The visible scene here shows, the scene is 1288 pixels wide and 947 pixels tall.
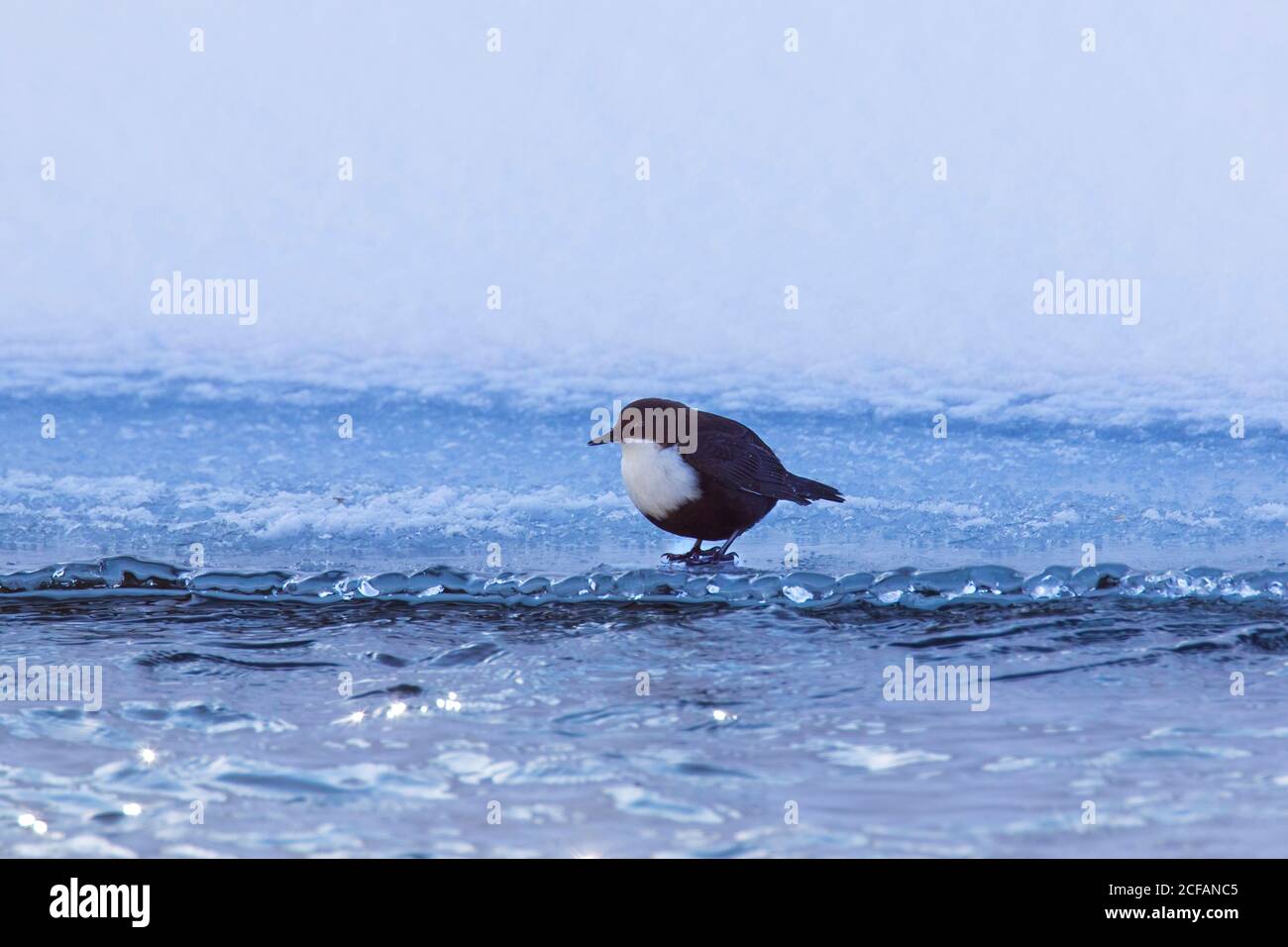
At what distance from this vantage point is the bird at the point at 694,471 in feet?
19.3

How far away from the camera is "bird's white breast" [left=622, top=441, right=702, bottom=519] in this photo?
5.88 meters

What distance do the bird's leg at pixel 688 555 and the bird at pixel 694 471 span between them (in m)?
0.06

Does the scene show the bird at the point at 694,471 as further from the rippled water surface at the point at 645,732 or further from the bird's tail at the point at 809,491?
the rippled water surface at the point at 645,732

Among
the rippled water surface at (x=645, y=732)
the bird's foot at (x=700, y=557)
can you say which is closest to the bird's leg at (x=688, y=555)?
the bird's foot at (x=700, y=557)

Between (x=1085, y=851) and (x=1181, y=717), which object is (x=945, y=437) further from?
(x=1085, y=851)

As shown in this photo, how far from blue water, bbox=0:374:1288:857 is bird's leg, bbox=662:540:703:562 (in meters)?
0.12

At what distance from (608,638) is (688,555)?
4.19ft

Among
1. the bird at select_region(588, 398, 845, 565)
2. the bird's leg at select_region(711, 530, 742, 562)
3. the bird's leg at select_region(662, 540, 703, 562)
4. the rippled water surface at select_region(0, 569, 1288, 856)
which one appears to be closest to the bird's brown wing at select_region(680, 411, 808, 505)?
the bird at select_region(588, 398, 845, 565)

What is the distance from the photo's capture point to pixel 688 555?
6.25m

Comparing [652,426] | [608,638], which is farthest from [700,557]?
[608,638]

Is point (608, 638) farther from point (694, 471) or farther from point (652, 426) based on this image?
point (652, 426)

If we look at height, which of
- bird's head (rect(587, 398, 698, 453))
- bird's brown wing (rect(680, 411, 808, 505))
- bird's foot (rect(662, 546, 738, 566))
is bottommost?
bird's foot (rect(662, 546, 738, 566))

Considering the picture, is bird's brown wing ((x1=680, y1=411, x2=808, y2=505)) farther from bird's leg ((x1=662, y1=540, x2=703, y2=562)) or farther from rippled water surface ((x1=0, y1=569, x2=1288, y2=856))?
rippled water surface ((x1=0, y1=569, x2=1288, y2=856))

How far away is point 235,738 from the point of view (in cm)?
395
